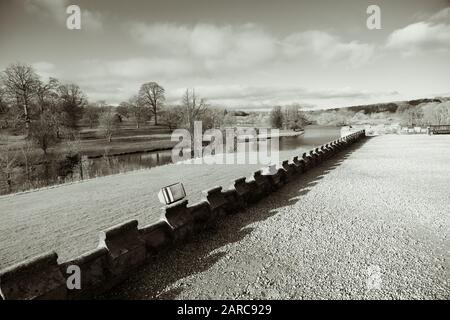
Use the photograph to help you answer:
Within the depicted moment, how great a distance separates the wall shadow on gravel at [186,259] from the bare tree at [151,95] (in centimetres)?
6474

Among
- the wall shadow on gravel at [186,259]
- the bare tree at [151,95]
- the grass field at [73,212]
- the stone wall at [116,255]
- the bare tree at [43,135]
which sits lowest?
the grass field at [73,212]

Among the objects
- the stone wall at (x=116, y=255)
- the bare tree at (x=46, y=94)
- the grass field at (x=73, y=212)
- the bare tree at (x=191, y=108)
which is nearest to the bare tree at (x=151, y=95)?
the bare tree at (x=46, y=94)

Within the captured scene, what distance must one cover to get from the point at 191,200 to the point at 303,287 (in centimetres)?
549

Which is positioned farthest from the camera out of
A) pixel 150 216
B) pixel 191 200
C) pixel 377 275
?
pixel 191 200

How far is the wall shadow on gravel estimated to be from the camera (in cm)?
348

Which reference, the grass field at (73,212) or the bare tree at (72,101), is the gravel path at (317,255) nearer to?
the grass field at (73,212)

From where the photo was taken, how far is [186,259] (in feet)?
14.0

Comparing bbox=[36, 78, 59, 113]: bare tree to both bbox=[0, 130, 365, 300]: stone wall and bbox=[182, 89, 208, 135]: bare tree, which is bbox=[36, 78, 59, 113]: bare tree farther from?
bbox=[0, 130, 365, 300]: stone wall

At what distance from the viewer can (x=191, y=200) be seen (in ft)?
28.0

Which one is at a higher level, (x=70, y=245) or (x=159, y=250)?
(x=159, y=250)

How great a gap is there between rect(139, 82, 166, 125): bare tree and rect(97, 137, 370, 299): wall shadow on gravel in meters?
64.7

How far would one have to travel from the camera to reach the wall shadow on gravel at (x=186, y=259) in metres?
3.48

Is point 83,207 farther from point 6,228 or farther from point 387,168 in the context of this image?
→ point 387,168

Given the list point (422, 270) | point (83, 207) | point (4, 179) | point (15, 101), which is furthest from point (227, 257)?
point (15, 101)
